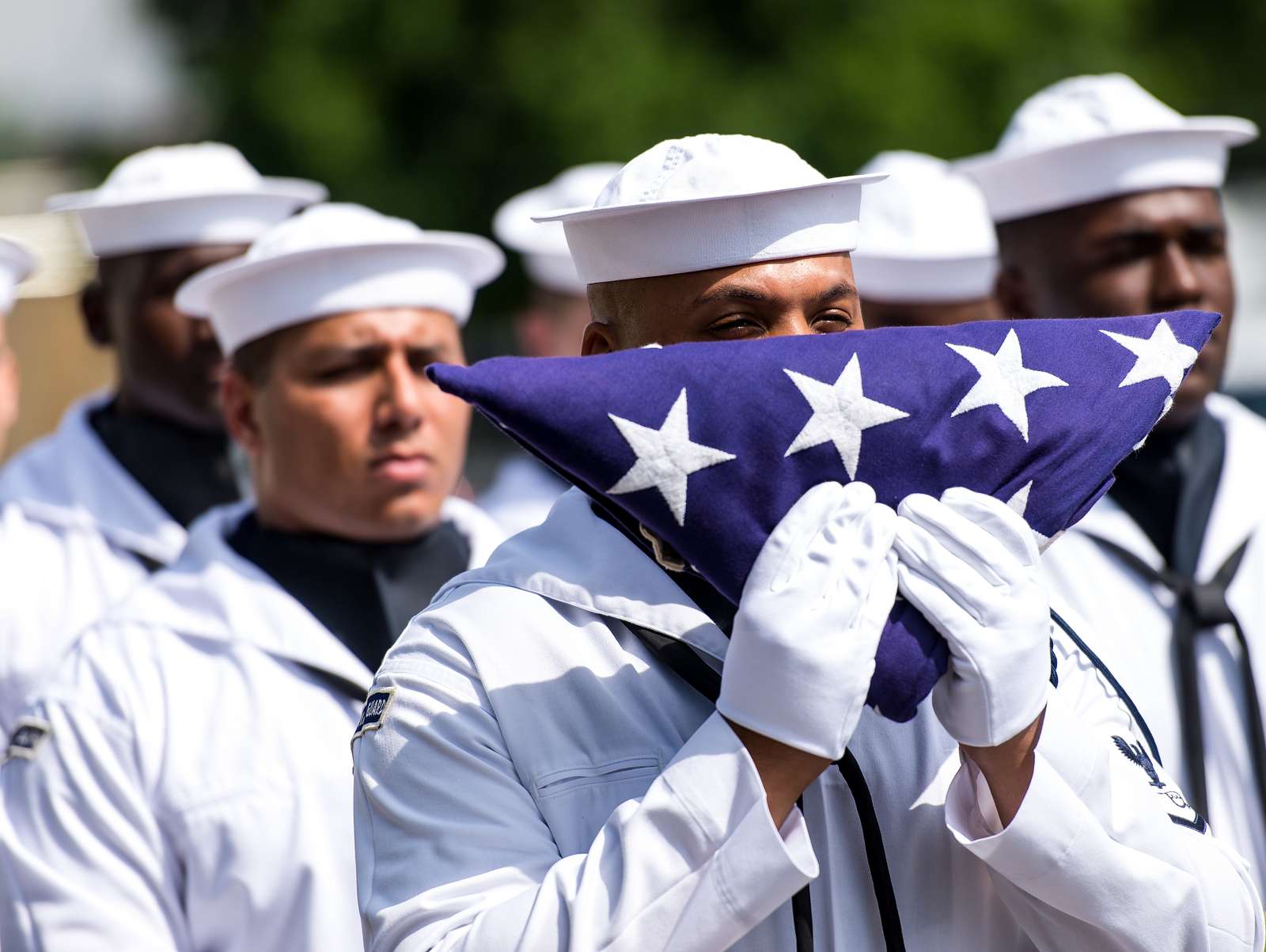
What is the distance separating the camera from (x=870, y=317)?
504cm

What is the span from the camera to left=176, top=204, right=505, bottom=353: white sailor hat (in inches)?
141

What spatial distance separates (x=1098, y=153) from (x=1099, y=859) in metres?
2.36

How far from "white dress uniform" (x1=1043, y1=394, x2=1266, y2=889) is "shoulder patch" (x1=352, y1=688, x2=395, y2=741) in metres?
1.70

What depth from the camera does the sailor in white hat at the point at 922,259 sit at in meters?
5.00

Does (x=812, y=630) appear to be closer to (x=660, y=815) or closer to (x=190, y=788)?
(x=660, y=815)

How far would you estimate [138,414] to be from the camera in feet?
15.0

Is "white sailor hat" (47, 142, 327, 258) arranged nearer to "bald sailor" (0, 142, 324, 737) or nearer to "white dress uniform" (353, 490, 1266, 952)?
"bald sailor" (0, 142, 324, 737)

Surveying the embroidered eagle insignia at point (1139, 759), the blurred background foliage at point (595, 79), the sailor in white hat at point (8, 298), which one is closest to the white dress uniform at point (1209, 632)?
the embroidered eagle insignia at point (1139, 759)

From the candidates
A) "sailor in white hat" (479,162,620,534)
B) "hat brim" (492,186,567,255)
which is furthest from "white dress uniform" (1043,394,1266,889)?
"hat brim" (492,186,567,255)

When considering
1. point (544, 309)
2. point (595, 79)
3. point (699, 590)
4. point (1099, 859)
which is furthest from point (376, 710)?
point (595, 79)

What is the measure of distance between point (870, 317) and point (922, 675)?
346cm

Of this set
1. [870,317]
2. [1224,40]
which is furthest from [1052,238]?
[1224,40]

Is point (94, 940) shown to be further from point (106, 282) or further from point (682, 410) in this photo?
point (106, 282)

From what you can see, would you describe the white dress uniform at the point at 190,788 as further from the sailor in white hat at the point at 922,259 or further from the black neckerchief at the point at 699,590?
the sailor in white hat at the point at 922,259
